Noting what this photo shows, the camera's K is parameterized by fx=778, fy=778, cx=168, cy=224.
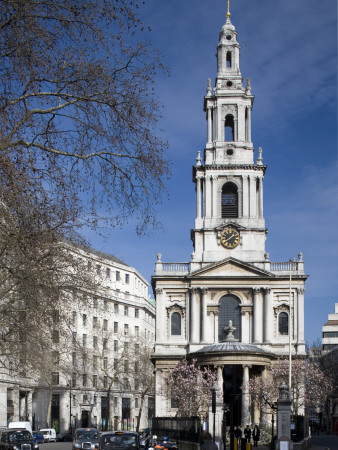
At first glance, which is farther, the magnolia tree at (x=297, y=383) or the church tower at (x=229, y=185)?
the church tower at (x=229, y=185)

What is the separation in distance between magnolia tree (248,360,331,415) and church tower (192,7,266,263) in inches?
441

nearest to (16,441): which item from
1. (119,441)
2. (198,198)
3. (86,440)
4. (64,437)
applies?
(86,440)

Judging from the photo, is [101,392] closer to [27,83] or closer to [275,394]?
[275,394]

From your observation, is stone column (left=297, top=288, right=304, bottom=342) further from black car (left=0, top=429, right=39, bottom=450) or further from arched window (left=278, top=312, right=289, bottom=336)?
black car (left=0, top=429, right=39, bottom=450)

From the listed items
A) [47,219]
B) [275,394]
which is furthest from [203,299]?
[47,219]

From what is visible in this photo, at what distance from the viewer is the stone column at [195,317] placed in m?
74.9

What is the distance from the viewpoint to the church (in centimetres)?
7450

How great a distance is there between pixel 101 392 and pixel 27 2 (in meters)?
88.6

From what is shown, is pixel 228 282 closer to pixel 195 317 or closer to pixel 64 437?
pixel 195 317

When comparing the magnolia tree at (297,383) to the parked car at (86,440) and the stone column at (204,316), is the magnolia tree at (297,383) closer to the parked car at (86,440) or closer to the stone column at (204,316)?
the stone column at (204,316)

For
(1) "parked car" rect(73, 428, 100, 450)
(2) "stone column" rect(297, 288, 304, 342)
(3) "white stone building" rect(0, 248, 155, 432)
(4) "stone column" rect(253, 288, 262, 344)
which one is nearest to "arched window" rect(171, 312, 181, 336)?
(3) "white stone building" rect(0, 248, 155, 432)

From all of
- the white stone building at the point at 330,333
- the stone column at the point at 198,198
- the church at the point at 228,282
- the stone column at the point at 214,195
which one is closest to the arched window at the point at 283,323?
the church at the point at 228,282

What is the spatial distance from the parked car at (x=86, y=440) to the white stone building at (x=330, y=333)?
11268 centimetres

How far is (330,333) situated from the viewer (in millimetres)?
152250
